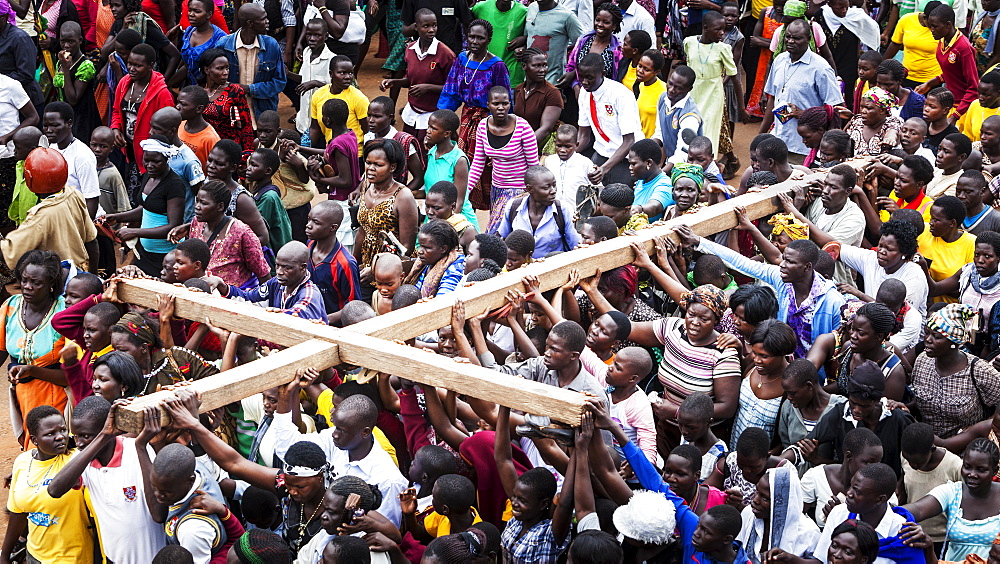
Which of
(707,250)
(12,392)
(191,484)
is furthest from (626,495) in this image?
(12,392)

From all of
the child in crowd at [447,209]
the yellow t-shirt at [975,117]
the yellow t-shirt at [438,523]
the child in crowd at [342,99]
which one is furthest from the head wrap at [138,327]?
the yellow t-shirt at [975,117]

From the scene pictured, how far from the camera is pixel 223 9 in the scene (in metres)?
13.9

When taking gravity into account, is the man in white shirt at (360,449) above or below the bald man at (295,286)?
above

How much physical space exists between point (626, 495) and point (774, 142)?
4108mm

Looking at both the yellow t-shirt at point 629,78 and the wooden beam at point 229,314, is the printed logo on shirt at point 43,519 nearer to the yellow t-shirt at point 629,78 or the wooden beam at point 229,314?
the wooden beam at point 229,314

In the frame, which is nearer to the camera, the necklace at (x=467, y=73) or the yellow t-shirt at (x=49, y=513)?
the yellow t-shirt at (x=49, y=513)

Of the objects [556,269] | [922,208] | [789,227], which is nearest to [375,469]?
[556,269]

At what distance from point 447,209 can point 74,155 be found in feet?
10.4

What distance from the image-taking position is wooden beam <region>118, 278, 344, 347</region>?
6.04m

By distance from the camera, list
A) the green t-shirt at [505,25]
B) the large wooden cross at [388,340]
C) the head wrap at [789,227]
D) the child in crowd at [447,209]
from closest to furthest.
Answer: the large wooden cross at [388,340], the head wrap at [789,227], the child in crowd at [447,209], the green t-shirt at [505,25]

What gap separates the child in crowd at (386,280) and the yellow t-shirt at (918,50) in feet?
23.2

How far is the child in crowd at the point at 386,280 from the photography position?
7344mm

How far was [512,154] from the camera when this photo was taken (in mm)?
9789

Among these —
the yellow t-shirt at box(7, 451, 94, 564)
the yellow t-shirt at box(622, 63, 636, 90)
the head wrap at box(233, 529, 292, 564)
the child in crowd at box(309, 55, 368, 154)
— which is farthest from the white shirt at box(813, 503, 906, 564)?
the yellow t-shirt at box(622, 63, 636, 90)
